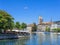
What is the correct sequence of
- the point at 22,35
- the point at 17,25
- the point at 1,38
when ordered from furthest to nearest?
the point at 17,25 → the point at 22,35 → the point at 1,38

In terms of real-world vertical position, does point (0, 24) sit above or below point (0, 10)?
below

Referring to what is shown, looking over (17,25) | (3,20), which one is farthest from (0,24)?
(17,25)

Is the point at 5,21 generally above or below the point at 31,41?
above

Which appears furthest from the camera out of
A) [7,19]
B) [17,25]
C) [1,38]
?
[17,25]

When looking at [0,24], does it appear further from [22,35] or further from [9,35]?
[22,35]

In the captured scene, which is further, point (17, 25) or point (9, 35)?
point (17, 25)

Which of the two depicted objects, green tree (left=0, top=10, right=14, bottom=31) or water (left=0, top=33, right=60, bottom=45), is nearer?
water (left=0, top=33, right=60, bottom=45)

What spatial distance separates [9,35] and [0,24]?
4.26 metres

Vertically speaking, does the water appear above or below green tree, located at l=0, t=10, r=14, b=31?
below

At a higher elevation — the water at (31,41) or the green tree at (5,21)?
the green tree at (5,21)

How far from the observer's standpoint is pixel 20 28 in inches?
4739

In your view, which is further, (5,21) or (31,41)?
(5,21)

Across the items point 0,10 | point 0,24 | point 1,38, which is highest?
point 0,10

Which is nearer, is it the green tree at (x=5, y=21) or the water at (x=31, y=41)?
the water at (x=31, y=41)
